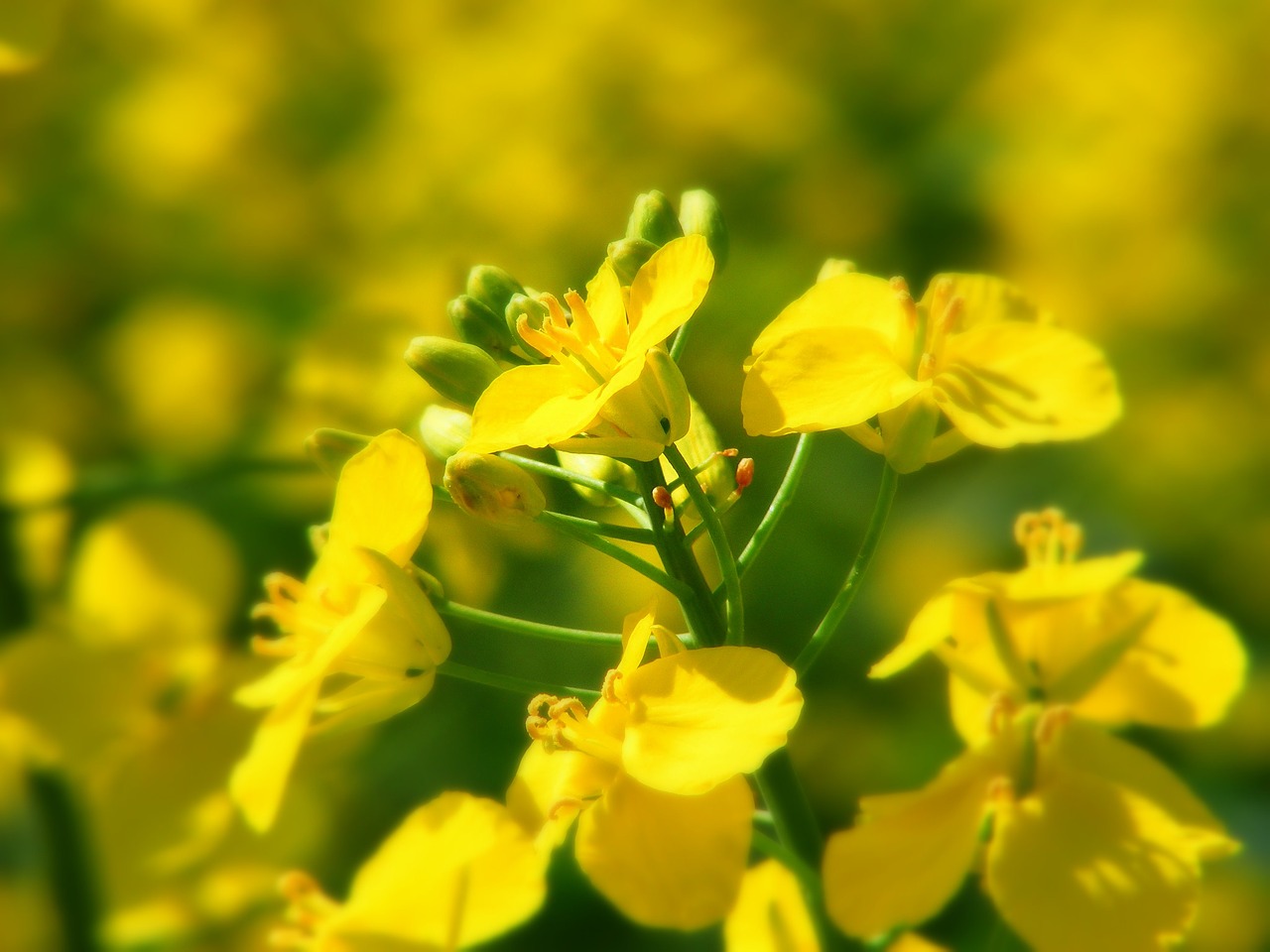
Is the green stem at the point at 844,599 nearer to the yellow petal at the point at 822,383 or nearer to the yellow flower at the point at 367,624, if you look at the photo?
the yellow petal at the point at 822,383

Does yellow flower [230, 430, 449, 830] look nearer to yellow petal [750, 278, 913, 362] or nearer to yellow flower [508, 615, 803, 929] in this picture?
yellow flower [508, 615, 803, 929]

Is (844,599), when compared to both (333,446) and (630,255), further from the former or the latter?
(333,446)

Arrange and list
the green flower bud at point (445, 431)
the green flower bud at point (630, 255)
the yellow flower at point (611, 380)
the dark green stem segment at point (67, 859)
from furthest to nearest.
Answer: the dark green stem segment at point (67, 859) < the green flower bud at point (445, 431) < the green flower bud at point (630, 255) < the yellow flower at point (611, 380)

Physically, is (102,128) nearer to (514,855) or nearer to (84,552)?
(84,552)

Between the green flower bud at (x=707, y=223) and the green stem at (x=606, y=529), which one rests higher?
the green flower bud at (x=707, y=223)

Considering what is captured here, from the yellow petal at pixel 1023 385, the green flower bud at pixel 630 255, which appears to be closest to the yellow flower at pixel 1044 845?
the yellow petal at pixel 1023 385

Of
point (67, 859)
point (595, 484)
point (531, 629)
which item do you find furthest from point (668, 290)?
point (67, 859)

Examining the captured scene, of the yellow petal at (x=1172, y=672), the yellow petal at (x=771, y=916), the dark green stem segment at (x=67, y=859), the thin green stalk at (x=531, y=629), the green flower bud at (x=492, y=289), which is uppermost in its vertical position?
the green flower bud at (x=492, y=289)
